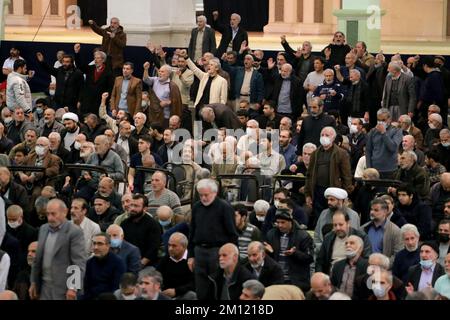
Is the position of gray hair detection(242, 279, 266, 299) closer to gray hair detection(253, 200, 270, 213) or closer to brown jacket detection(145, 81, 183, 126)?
gray hair detection(253, 200, 270, 213)

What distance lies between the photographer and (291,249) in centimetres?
1802

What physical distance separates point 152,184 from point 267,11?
79.8ft

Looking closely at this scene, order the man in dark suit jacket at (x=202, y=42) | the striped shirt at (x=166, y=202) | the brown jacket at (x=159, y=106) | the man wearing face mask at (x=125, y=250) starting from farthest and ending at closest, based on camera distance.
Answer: the man in dark suit jacket at (x=202, y=42), the brown jacket at (x=159, y=106), the striped shirt at (x=166, y=202), the man wearing face mask at (x=125, y=250)

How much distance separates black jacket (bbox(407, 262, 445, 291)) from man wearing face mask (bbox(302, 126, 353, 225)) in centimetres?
362

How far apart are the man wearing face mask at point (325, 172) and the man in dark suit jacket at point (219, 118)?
383 centimetres

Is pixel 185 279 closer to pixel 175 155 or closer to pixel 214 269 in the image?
pixel 214 269

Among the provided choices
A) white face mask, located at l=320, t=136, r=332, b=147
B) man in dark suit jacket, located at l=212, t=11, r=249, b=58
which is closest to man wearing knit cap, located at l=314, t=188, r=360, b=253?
white face mask, located at l=320, t=136, r=332, b=147

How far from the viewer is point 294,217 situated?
1927 centimetres

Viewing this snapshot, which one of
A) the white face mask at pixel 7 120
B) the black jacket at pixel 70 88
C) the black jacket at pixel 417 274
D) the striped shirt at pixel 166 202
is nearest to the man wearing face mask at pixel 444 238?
the black jacket at pixel 417 274

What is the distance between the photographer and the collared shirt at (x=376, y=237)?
18.7m

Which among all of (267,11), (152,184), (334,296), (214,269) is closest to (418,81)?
(152,184)

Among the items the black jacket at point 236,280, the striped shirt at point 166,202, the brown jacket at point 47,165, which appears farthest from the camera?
the brown jacket at point 47,165

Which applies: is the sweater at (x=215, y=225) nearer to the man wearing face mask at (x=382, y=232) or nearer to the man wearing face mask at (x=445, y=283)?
the man wearing face mask at (x=382, y=232)

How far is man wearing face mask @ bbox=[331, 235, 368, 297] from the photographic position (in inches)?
671
